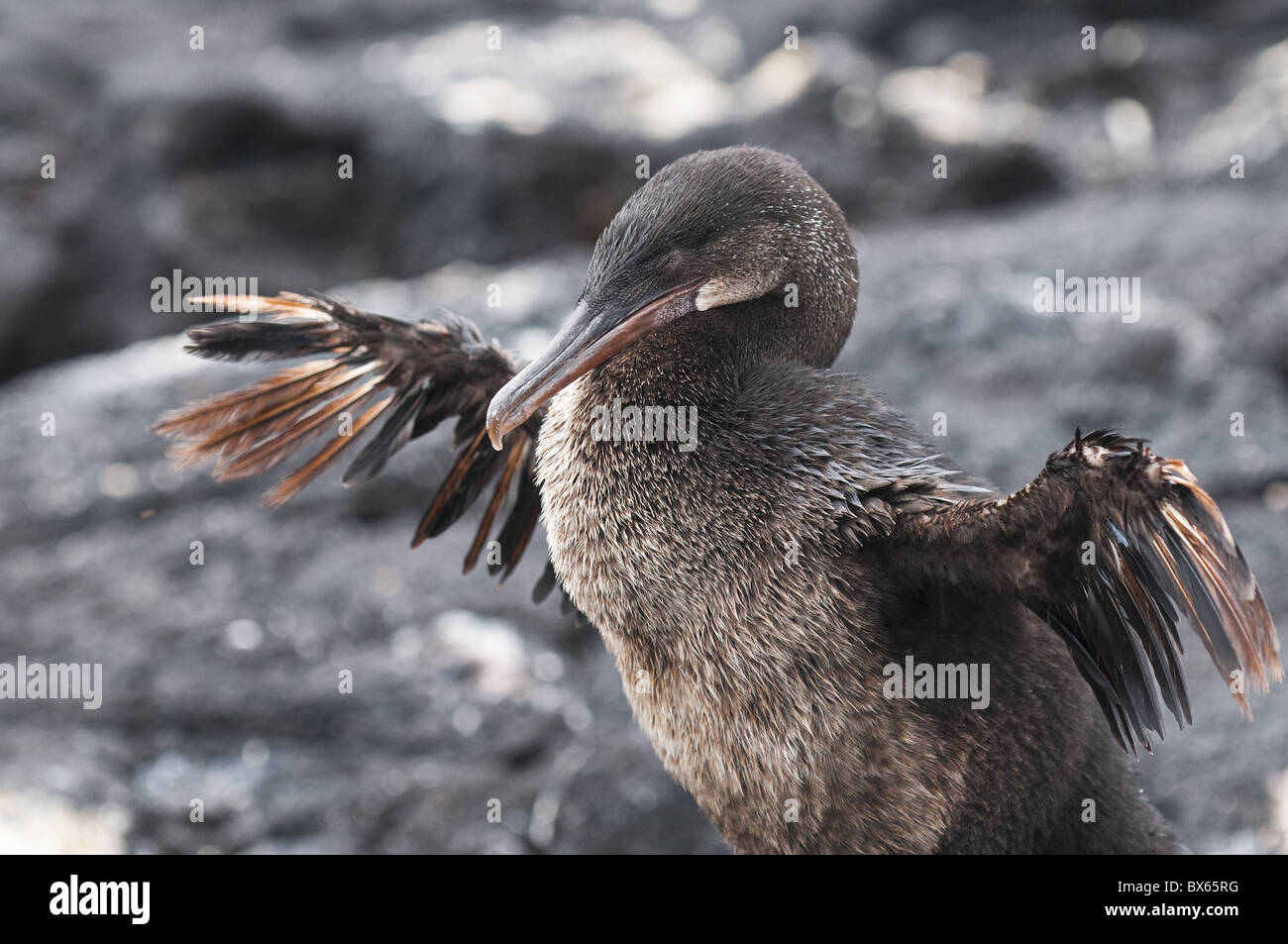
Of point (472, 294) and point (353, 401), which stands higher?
point (472, 294)

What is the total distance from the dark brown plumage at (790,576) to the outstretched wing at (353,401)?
1.88ft

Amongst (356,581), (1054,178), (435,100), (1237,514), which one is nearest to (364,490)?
(356,581)

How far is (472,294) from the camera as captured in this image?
305 inches

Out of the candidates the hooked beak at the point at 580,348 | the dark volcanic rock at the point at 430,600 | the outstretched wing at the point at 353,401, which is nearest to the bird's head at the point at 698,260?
the hooked beak at the point at 580,348

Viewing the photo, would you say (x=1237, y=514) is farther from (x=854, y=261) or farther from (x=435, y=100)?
(x=435, y=100)

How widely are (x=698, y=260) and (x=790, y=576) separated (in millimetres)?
839

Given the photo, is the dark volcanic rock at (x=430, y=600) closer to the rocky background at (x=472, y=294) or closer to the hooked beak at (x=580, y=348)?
the rocky background at (x=472, y=294)

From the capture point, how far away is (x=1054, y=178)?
31.9ft

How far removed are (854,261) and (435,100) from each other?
7269mm

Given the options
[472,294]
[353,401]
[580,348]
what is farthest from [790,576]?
[472,294]

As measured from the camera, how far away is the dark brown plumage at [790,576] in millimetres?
3145

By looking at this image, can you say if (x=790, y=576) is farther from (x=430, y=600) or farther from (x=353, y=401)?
(x=430, y=600)

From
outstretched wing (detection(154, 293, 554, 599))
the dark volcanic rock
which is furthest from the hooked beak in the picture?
the dark volcanic rock

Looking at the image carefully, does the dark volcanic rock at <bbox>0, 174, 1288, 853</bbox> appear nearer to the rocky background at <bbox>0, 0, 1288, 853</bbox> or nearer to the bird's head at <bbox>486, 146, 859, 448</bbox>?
the rocky background at <bbox>0, 0, 1288, 853</bbox>
